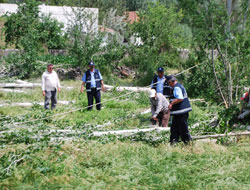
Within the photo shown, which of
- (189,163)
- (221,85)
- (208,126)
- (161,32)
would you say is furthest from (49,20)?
(189,163)

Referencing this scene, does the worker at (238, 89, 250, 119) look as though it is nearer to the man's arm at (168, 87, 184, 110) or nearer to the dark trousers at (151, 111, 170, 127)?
the dark trousers at (151, 111, 170, 127)

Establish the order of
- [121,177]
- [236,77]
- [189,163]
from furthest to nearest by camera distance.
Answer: [236,77] → [189,163] → [121,177]

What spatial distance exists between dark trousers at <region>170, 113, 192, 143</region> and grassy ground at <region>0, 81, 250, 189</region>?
0.24 metres

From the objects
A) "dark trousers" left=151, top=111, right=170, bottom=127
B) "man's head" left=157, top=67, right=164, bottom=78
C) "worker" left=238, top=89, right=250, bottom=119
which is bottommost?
"dark trousers" left=151, top=111, right=170, bottom=127

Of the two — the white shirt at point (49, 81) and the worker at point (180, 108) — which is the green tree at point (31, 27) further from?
the worker at point (180, 108)

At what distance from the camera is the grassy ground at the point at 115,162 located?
562 cm

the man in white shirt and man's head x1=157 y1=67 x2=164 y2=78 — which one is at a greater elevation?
man's head x1=157 y1=67 x2=164 y2=78

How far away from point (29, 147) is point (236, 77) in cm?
686

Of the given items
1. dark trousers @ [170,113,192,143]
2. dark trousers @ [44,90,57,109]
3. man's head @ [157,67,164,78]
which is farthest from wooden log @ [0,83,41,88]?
dark trousers @ [170,113,192,143]

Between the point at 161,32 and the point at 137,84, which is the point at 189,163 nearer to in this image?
the point at 137,84

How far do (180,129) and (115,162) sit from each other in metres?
1.92

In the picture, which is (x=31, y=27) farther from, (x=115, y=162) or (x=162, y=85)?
(x=115, y=162)

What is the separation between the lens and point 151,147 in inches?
298

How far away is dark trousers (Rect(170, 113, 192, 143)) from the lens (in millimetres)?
7578
